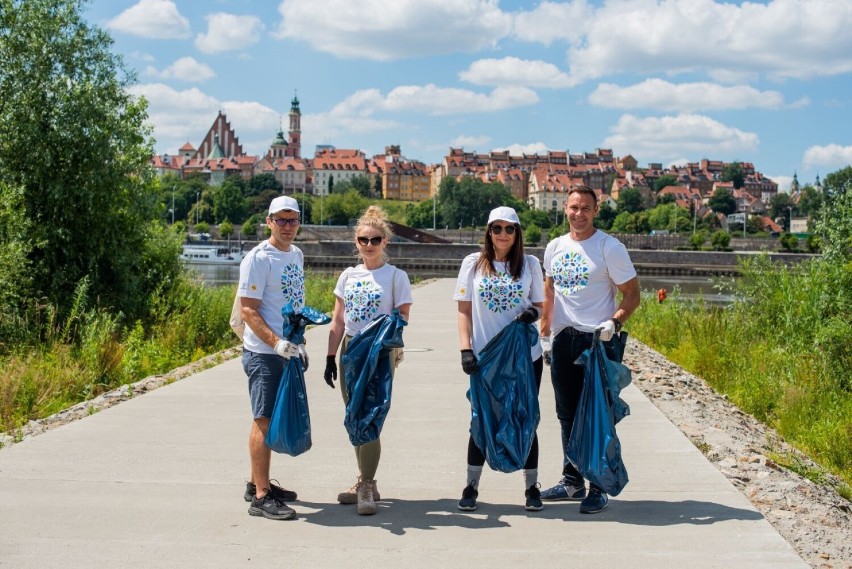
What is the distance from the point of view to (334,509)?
201 inches

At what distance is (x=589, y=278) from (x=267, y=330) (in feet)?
5.73

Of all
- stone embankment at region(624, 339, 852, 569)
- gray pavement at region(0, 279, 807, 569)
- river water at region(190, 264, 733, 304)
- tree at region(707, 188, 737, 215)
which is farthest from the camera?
tree at region(707, 188, 737, 215)

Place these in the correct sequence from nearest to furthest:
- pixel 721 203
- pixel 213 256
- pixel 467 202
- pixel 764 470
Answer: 1. pixel 764 470
2. pixel 213 256
3. pixel 467 202
4. pixel 721 203

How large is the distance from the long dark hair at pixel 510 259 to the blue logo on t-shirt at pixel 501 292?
34mm

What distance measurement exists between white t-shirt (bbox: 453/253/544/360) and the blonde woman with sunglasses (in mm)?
353

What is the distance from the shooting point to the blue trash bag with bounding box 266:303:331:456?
490 cm

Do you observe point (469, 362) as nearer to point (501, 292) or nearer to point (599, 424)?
point (501, 292)

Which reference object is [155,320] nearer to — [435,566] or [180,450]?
[180,450]

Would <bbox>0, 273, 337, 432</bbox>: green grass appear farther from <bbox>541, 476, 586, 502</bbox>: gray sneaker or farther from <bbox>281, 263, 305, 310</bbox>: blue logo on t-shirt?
<bbox>541, 476, 586, 502</bbox>: gray sneaker

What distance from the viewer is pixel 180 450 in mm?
6410

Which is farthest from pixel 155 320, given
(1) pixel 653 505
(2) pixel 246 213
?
(2) pixel 246 213

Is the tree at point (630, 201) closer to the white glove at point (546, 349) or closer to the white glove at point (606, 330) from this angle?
the white glove at point (546, 349)

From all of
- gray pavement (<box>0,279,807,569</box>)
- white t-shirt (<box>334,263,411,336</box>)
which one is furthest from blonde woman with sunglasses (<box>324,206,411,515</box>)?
gray pavement (<box>0,279,807,569</box>)

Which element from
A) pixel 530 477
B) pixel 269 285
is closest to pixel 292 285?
pixel 269 285
